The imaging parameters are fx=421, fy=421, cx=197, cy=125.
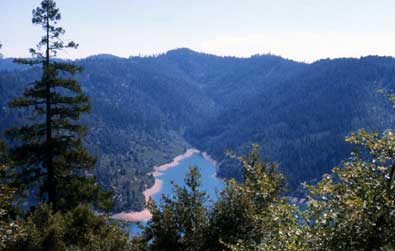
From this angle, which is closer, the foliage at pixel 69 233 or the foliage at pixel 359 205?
the foliage at pixel 359 205

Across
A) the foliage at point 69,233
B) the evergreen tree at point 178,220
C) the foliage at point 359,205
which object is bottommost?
the foliage at point 69,233

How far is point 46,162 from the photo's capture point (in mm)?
35625

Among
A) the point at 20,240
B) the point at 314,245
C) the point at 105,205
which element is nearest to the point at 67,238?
the point at 20,240

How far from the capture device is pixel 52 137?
35969mm

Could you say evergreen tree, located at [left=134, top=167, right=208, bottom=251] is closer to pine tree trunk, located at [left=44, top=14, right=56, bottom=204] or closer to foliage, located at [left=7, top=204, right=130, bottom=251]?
foliage, located at [left=7, top=204, right=130, bottom=251]

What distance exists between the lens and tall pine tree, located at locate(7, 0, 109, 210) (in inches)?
1377

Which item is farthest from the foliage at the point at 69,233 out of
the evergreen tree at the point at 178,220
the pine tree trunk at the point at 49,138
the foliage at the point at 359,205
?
the foliage at the point at 359,205

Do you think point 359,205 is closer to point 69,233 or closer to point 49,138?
point 69,233

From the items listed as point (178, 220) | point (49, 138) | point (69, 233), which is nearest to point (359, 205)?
point (178, 220)

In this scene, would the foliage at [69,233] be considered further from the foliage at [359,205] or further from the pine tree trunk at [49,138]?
the foliage at [359,205]

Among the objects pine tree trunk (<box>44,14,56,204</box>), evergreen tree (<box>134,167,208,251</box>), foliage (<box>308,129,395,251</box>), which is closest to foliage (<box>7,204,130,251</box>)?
evergreen tree (<box>134,167,208,251</box>)

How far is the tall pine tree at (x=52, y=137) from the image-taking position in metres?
35.0

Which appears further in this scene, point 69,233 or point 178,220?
point 69,233

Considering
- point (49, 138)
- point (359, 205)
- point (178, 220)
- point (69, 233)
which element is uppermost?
point (359, 205)
